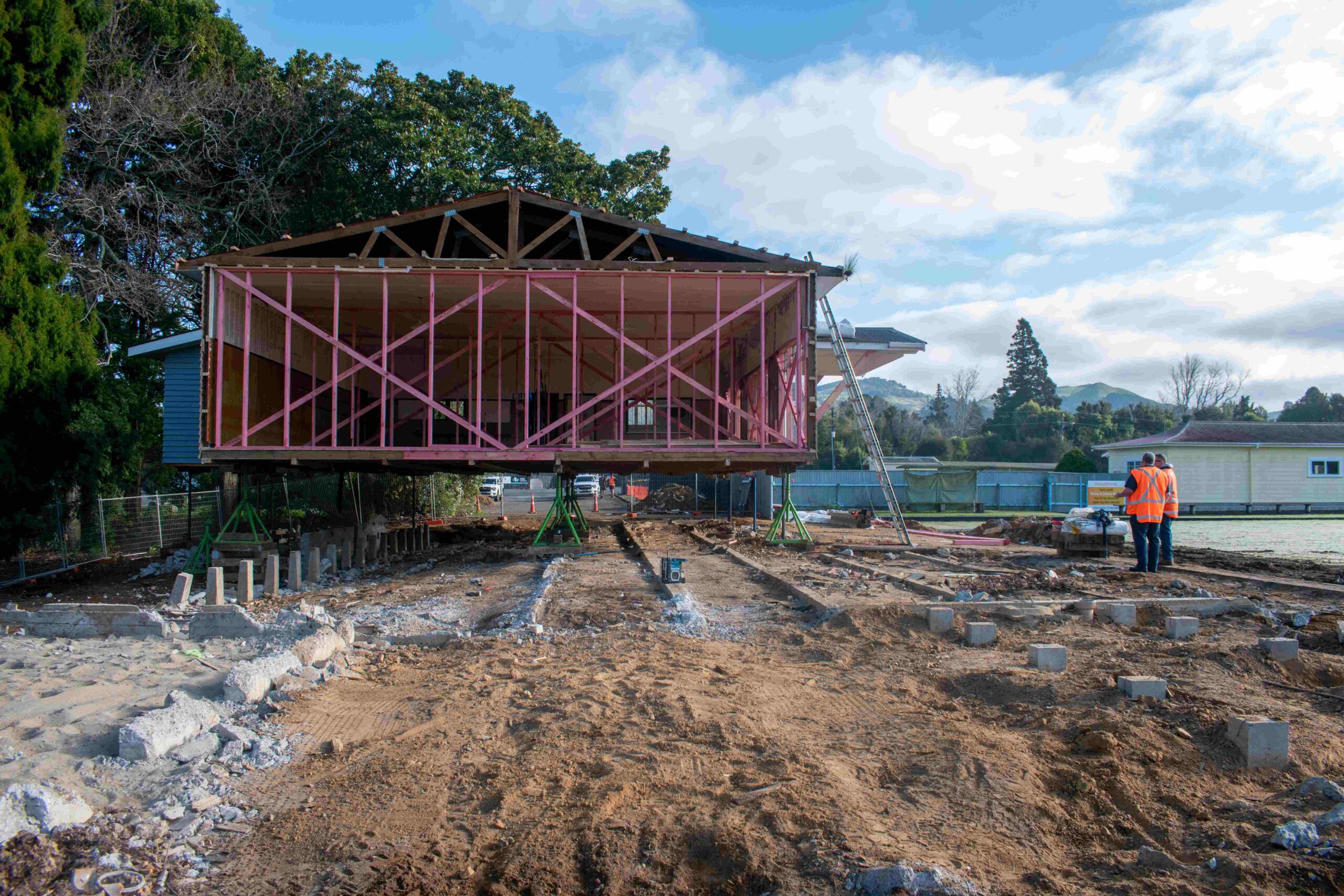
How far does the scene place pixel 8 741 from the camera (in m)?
4.38

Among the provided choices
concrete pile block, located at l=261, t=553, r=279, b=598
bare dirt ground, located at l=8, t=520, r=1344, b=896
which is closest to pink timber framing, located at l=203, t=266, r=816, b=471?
concrete pile block, located at l=261, t=553, r=279, b=598

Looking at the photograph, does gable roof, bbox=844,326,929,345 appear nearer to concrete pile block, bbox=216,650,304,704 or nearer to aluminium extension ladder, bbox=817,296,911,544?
aluminium extension ladder, bbox=817,296,911,544

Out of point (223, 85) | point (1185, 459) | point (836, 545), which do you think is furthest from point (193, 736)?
point (1185, 459)

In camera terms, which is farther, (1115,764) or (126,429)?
(126,429)

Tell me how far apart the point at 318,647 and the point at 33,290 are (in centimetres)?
1346

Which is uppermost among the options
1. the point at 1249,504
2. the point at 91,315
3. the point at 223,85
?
the point at 223,85

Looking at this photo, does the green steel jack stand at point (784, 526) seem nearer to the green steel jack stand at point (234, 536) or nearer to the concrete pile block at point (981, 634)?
the concrete pile block at point (981, 634)

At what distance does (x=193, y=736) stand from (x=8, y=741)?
881 mm

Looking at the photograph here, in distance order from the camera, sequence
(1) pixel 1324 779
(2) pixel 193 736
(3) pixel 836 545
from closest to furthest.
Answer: (1) pixel 1324 779 → (2) pixel 193 736 → (3) pixel 836 545

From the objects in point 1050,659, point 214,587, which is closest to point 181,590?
point 214,587

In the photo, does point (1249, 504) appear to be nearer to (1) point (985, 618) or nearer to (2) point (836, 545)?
(2) point (836, 545)

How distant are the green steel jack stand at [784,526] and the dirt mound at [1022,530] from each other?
5886 mm

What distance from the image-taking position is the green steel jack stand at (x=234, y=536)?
1288 centimetres

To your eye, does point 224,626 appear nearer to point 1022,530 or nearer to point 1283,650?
point 1283,650
